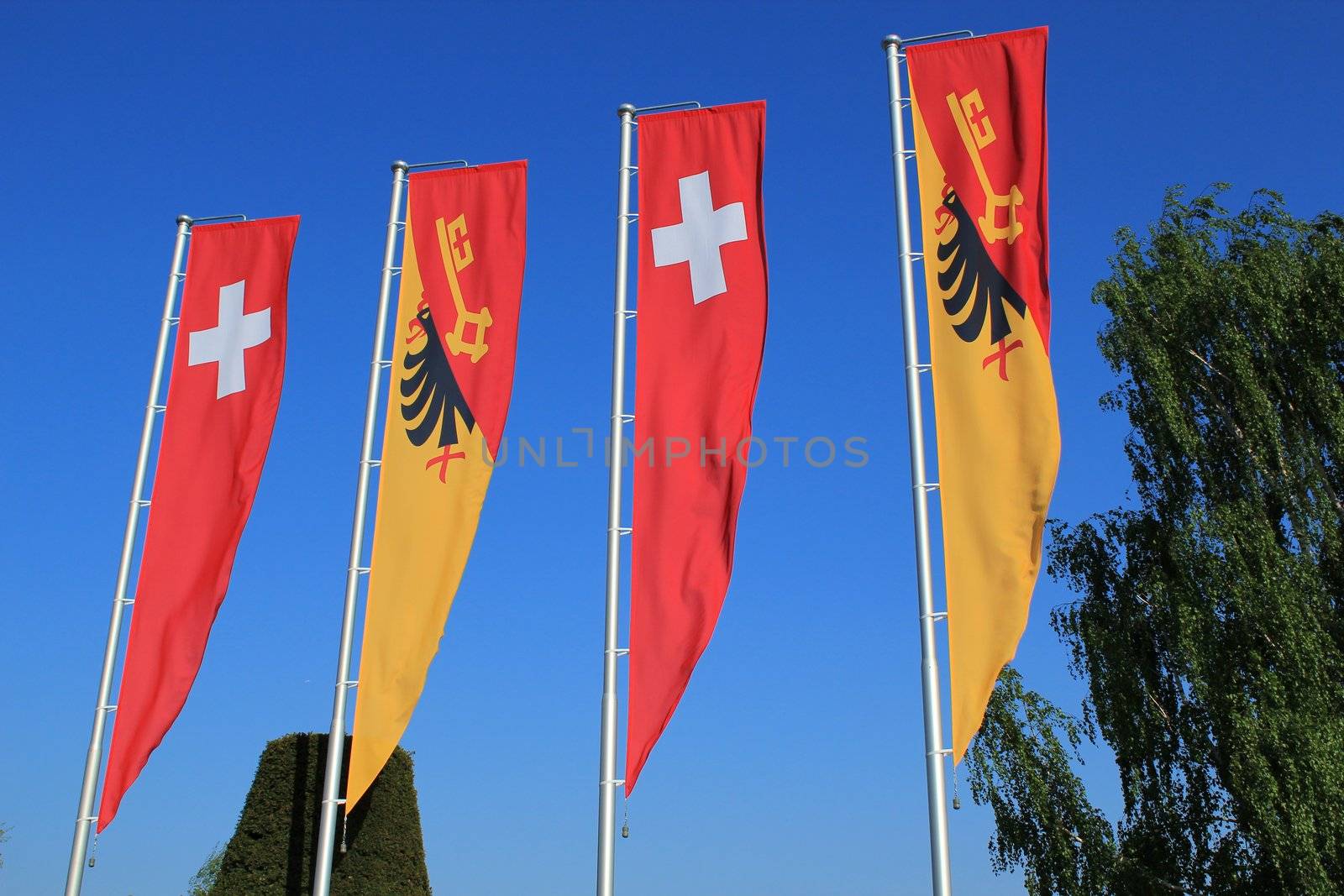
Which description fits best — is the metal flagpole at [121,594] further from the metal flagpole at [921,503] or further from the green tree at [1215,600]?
the green tree at [1215,600]

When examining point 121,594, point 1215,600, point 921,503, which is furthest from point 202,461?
point 1215,600

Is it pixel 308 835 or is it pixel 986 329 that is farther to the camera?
pixel 308 835

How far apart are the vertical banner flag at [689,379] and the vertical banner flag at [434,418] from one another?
173 centimetres

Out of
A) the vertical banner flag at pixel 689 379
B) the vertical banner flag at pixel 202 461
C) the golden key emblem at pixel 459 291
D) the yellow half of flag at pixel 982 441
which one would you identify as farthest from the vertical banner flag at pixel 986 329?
the vertical banner flag at pixel 202 461

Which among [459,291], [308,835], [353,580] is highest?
[459,291]

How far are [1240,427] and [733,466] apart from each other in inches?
450

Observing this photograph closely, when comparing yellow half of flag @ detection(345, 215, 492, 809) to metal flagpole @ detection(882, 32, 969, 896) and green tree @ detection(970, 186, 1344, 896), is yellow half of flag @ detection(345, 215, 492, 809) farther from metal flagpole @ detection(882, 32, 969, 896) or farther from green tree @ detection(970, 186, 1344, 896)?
green tree @ detection(970, 186, 1344, 896)

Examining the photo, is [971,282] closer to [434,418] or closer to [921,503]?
[921,503]

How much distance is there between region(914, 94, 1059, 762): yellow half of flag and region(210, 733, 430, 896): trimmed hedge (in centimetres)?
599

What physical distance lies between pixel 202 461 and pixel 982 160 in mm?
9015

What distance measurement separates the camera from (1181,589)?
16.1 metres

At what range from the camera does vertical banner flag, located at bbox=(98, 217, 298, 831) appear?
1166cm

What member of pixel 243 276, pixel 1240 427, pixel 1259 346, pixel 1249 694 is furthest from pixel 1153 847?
pixel 243 276

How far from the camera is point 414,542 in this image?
10945mm
